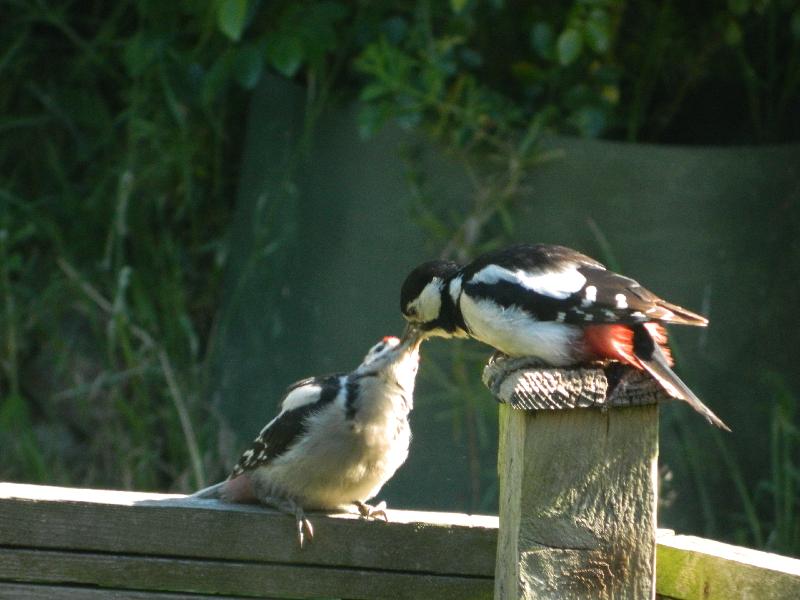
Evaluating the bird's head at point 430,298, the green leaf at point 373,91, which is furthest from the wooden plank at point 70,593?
the green leaf at point 373,91

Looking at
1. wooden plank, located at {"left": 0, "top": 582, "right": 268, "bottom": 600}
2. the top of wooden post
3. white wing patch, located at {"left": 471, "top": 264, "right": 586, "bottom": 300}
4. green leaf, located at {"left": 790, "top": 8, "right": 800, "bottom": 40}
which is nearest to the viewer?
the top of wooden post

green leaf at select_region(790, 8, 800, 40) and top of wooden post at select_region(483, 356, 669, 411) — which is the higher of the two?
green leaf at select_region(790, 8, 800, 40)

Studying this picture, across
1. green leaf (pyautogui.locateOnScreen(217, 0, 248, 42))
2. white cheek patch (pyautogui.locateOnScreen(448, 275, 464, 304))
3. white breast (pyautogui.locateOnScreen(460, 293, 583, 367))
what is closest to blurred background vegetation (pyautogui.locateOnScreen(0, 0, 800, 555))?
green leaf (pyautogui.locateOnScreen(217, 0, 248, 42))

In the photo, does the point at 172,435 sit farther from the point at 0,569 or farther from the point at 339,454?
the point at 0,569

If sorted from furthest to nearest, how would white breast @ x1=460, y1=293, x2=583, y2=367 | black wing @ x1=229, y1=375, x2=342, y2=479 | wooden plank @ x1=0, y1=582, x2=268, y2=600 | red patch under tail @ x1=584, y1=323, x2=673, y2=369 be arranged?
black wing @ x1=229, y1=375, x2=342, y2=479
white breast @ x1=460, y1=293, x2=583, y2=367
red patch under tail @ x1=584, y1=323, x2=673, y2=369
wooden plank @ x1=0, y1=582, x2=268, y2=600

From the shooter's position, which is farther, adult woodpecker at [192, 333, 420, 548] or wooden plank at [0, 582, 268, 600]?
adult woodpecker at [192, 333, 420, 548]

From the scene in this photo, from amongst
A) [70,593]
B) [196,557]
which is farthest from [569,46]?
[70,593]

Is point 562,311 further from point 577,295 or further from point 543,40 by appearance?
point 543,40

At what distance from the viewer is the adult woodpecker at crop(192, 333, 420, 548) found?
8.66 ft

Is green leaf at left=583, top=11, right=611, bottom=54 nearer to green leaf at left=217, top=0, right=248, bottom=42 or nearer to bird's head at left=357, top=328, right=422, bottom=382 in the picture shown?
green leaf at left=217, top=0, right=248, bottom=42

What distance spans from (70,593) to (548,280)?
1039 mm

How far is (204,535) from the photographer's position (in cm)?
220

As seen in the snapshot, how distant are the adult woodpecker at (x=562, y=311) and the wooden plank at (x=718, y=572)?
0.21 metres

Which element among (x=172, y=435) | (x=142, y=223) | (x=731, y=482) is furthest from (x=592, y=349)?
(x=142, y=223)
